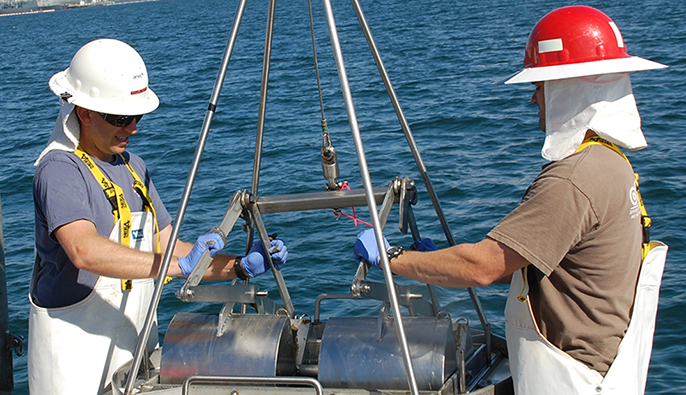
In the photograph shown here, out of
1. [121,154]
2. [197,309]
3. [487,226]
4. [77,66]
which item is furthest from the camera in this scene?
[487,226]

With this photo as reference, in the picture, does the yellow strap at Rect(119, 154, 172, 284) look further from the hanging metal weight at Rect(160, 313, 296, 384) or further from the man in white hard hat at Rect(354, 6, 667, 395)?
the man in white hard hat at Rect(354, 6, 667, 395)

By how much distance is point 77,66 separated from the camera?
2.86 m

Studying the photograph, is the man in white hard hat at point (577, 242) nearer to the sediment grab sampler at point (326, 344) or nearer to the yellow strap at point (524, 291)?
the yellow strap at point (524, 291)

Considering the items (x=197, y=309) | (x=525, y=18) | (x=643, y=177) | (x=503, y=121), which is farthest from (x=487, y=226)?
(x=525, y=18)

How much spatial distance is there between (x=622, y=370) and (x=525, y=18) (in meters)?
23.9

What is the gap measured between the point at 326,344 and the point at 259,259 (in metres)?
0.47

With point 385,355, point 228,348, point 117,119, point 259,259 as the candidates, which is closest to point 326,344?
point 385,355

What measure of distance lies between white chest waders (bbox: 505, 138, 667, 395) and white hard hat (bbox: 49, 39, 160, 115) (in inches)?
63.7

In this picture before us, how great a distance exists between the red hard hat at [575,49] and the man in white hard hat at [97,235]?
4.16 feet

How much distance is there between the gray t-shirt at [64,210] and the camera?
263cm

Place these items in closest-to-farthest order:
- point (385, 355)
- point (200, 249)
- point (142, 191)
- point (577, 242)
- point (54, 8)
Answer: point (577, 242), point (385, 355), point (200, 249), point (142, 191), point (54, 8)

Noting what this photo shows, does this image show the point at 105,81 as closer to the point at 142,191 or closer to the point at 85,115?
the point at 85,115

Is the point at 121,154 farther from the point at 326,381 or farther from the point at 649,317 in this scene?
the point at 649,317

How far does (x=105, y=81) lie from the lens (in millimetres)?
2816
